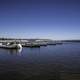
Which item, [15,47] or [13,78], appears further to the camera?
[15,47]

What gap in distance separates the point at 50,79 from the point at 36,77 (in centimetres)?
104

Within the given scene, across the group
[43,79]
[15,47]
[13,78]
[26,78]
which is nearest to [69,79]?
[43,79]

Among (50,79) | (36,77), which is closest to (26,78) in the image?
(36,77)

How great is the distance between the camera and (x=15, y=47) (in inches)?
1834

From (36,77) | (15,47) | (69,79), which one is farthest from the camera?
(15,47)

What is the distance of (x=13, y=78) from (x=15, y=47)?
36.1 meters

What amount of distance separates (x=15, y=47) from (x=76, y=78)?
37.1 meters

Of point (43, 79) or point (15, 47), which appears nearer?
point (43, 79)

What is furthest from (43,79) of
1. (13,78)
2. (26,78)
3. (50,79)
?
(13,78)

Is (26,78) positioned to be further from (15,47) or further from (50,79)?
(15,47)

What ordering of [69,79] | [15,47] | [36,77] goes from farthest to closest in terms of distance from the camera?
[15,47]
[36,77]
[69,79]

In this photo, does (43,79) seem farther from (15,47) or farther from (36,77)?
(15,47)

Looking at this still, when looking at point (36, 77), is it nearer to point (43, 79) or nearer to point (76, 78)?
point (43, 79)

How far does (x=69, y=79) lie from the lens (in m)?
10.4
